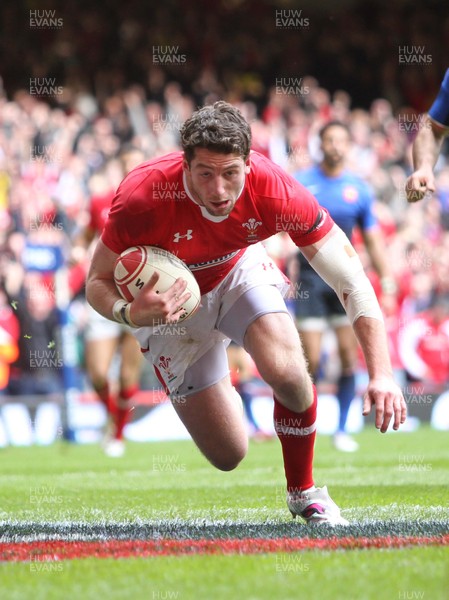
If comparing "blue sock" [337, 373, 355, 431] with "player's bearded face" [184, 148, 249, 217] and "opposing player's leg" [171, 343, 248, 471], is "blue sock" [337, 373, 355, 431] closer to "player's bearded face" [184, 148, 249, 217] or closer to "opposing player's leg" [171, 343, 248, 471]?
"opposing player's leg" [171, 343, 248, 471]

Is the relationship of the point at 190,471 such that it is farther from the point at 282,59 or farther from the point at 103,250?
the point at 282,59

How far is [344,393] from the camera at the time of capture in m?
10.5

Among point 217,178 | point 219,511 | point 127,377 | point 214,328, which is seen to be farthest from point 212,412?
point 127,377

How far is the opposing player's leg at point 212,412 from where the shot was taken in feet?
19.5

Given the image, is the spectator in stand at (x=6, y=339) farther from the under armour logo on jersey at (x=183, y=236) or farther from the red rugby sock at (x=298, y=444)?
the under armour logo on jersey at (x=183, y=236)

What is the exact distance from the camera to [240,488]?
293 inches

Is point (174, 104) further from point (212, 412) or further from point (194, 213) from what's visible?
point (194, 213)

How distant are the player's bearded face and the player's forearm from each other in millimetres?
785

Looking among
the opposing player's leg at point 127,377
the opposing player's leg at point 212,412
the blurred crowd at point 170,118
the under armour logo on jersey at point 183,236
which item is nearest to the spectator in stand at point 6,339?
the blurred crowd at point 170,118

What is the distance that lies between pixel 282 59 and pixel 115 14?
11.0 feet

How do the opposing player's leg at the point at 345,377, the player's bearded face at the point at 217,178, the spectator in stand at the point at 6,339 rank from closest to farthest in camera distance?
the player's bearded face at the point at 217,178 → the opposing player's leg at the point at 345,377 → the spectator in stand at the point at 6,339

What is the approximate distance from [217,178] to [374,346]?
0.99 meters

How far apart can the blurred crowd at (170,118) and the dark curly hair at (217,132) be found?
5430mm

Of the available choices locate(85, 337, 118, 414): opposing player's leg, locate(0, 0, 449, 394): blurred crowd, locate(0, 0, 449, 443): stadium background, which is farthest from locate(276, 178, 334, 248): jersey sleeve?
locate(0, 0, 449, 443): stadium background
